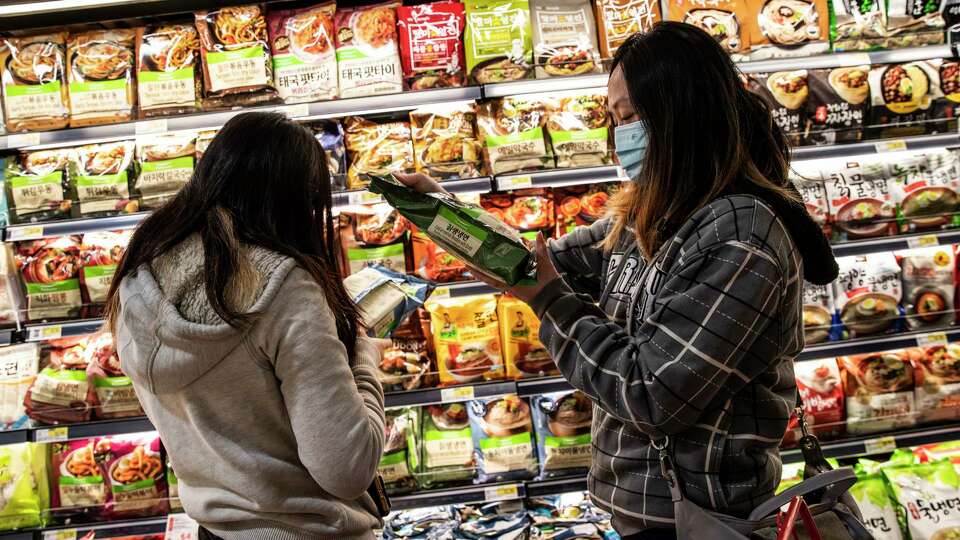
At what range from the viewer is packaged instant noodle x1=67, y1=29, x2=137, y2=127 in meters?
2.78

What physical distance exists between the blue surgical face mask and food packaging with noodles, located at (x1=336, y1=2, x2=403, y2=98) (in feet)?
5.12

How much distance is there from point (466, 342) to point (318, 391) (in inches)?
67.0

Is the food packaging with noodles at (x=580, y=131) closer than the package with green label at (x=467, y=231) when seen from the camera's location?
No

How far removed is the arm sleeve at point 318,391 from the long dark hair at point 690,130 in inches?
21.6

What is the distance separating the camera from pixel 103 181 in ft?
9.25

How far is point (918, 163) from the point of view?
2902mm

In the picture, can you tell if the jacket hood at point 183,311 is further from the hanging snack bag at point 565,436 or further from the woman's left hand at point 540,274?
the hanging snack bag at point 565,436

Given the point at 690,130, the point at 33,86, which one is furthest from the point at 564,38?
the point at 33,86

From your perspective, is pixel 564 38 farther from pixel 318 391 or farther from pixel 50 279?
pixel 50 279

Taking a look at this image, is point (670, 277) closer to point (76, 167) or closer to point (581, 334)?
point (581, 334)

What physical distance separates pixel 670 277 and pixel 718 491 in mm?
334

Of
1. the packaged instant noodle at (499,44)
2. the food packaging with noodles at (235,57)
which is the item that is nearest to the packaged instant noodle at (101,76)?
the food packaging with noodles at (235,57)

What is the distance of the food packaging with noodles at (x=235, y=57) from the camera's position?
275 cm

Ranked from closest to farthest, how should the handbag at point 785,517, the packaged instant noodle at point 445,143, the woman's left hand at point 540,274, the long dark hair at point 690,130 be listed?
the handbag at point 785,517 < the long dark hair at point 690,130 < the woman's left hand at point 540,274 < the packaged instant noodle at point 445,143
